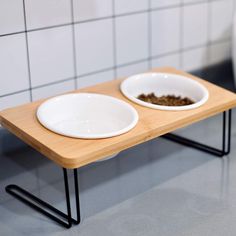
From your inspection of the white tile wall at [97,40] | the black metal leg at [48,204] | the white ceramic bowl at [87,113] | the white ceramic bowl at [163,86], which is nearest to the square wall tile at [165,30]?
the white tile wall at [97,40]

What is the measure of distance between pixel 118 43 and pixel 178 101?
0.40m

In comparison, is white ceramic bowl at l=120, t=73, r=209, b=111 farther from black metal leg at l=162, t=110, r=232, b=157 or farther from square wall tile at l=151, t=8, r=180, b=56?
square wall tile at l=151, t=8, r=180, b=56

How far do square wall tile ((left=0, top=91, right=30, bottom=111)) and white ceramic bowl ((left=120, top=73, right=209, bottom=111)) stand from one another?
342 mm

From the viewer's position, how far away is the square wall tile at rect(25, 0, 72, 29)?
1969mm

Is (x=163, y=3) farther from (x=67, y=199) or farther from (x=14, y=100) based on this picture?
(x=67, y=199)

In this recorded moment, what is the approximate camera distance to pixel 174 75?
209 centimetres

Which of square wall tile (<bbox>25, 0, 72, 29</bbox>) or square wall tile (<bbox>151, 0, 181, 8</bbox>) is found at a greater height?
square wall tile (<bbox>25, 0, 72, 29</bbox>)

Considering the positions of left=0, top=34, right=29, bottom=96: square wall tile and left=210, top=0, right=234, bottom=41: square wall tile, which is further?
left=210, top=0, right=234, bottom=41: square wall tile

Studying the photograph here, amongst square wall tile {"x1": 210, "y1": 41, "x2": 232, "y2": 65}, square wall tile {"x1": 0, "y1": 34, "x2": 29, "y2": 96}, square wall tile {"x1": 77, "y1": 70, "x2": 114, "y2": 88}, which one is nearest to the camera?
square wall tile {"x1": 0, "y1": 34, "x2": 29, "y2": 96}

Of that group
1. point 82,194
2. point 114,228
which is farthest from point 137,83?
point 114,228

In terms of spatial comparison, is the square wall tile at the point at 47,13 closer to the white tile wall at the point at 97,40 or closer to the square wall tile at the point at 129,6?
the white tile wall at the point at 97,40

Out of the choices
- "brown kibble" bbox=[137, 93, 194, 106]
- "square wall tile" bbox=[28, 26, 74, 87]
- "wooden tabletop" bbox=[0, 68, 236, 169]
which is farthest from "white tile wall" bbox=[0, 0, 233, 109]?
"brown kibble" bbox=[137, 93, 194, 106]

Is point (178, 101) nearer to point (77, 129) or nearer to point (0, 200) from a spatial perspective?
point (77, 129)

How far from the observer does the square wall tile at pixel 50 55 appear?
203 cm
